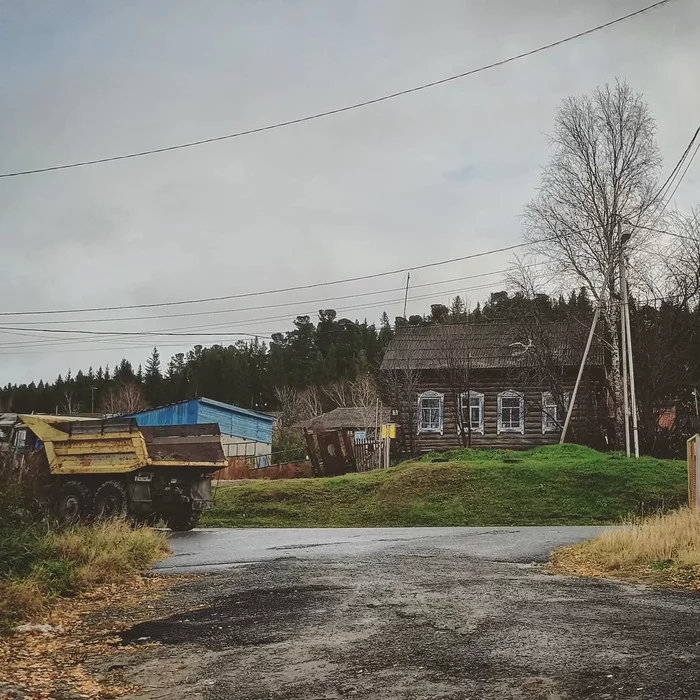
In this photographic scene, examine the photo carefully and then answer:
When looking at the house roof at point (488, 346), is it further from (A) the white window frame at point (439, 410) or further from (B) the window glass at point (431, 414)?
(B) the window glass at point (431, 414)

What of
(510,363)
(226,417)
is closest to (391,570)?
(510,363)

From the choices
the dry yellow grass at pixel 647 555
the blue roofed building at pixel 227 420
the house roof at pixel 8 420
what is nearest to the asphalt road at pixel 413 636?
the dry yellow grass at pixel 647 555

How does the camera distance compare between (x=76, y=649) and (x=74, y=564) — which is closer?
(x=76, y=649)

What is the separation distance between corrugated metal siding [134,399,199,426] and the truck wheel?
3280 centimetres

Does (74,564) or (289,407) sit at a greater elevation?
(289,407)

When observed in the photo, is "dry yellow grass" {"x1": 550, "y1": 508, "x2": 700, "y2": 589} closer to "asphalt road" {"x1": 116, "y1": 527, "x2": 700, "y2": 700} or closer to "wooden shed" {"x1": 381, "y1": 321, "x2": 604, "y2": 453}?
"asphalt road" {"x1": 116, "y1": 527, "x2": 700, "y2": 700}

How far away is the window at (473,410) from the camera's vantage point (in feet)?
130

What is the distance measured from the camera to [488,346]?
40.7 meters

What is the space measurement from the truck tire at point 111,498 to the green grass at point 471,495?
4.37 meters

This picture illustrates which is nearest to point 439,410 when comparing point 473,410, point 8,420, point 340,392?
point 473,410

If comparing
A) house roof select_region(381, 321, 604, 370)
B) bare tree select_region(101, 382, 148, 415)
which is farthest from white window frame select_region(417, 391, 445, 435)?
bare tree select_region(101, 382, 148, 415)

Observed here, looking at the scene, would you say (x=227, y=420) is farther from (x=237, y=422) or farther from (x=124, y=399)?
(x=124, y=399)

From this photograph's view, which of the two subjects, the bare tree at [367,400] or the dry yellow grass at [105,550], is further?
the bare tree at [367,400]

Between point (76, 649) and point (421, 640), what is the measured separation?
9.89 feet
